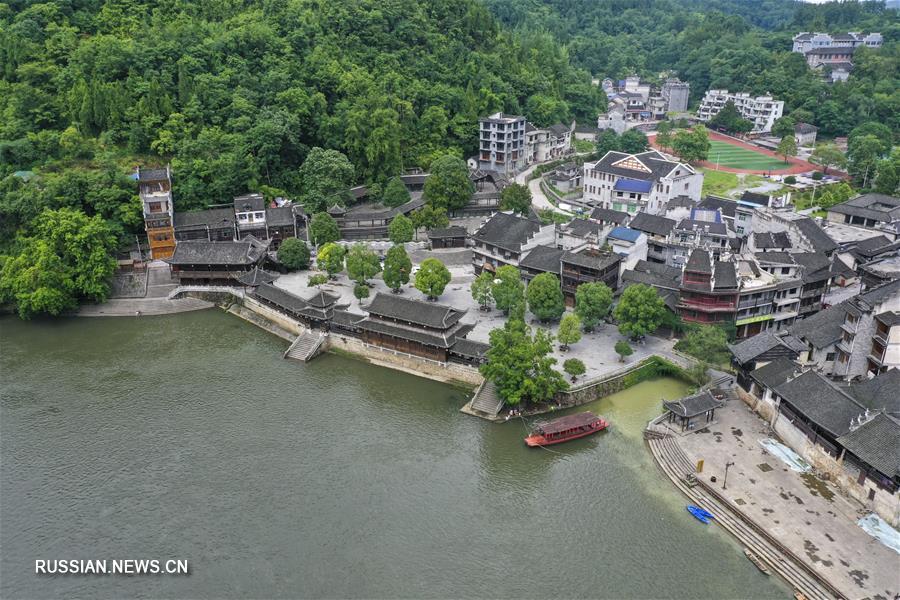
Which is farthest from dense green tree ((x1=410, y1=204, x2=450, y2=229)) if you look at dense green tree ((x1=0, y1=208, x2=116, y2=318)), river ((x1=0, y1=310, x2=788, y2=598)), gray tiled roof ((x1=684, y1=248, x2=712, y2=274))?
dense green tree ((x1=0, y1=208, x2=116, y2=318))

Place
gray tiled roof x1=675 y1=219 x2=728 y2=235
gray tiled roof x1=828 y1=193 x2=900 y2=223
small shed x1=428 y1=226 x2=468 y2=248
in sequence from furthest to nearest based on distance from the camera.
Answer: small shed x1=428 y1=226 x2=468 y2=248
gray tiled roof x1=828 y1=193 x2=900 y2=223
gray tiled roof x1=675 y1=219 x2=728 y2=235

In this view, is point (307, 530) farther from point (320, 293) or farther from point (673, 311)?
point (673, 311)

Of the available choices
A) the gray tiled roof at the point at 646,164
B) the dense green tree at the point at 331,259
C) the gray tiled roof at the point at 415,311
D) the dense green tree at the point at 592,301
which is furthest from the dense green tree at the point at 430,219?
the dense green tree at the point at 592,301

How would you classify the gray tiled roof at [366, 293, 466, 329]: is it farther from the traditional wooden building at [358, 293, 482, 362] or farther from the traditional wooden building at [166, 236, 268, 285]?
the traditional wooden building at [166, 236, 268, 285]

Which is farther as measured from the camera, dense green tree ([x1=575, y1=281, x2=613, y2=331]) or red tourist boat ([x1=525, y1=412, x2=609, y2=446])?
dense green tree ([x1=575, y1=281, x2=613, y2=331])

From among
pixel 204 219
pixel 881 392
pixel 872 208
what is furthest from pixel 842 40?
pixel 204 219

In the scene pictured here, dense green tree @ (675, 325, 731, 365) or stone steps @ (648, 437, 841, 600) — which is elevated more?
dense green tree @ (675, 325, 731, 365)
